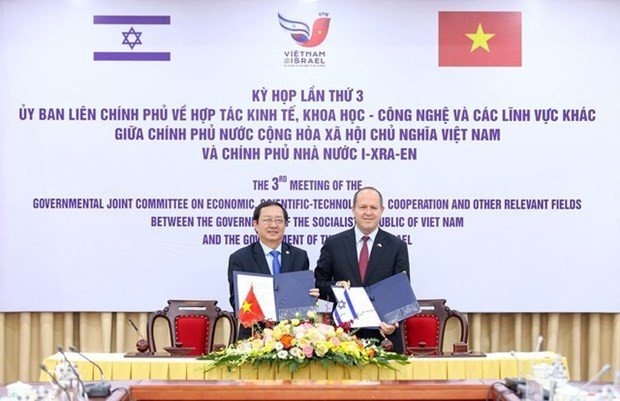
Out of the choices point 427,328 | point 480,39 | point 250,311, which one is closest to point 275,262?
point 250,311

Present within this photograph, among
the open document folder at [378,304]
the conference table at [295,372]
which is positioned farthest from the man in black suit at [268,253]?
the conference table at [295,372]

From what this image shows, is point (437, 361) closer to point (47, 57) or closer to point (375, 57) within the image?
point (375, 57)

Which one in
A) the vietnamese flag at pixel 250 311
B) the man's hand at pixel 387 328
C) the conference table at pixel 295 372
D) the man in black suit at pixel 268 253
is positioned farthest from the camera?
the man in black suit at pixel 268 253

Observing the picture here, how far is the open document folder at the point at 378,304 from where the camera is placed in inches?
159

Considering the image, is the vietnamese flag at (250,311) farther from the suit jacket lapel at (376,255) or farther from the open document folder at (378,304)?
the suit jacket lapel at (376,255)

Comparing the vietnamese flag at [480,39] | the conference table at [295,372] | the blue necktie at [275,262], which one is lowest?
the conference table at [295,372]

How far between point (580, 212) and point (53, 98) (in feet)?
10.8

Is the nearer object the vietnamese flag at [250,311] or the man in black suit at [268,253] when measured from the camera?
the vietnamese flag at [250,311]

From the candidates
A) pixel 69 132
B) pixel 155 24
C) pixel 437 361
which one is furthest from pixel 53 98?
pixel 437 361

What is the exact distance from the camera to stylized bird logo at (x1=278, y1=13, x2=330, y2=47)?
17.3 feet

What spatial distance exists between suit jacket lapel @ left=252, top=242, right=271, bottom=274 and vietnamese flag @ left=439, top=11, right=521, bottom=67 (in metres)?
1.67

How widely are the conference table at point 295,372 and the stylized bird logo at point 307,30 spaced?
7.28 feet

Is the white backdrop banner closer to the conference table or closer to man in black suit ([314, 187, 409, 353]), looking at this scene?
man in black suit ([314, 187, 409, 353])

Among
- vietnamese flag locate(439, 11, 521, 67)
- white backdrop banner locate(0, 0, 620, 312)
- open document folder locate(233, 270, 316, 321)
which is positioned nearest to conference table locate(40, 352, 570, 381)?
open document folder locate(233, 270, 316, 321)
